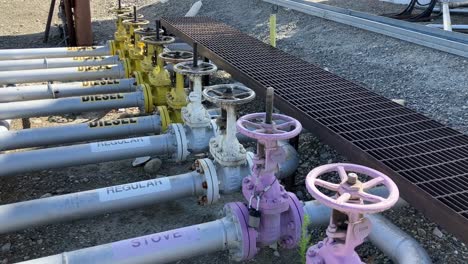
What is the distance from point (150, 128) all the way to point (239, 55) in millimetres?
1425

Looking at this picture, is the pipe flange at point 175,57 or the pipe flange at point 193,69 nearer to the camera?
the pipe flange at point 193,69

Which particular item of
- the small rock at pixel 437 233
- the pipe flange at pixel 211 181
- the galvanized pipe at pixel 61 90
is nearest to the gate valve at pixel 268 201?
the pipe flange at pixel 211 181

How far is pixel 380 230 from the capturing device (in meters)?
2.67

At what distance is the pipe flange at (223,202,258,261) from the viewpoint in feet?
8.20

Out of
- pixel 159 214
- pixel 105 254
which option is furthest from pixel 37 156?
pixel 105 254

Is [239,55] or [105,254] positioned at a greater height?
[239,55]

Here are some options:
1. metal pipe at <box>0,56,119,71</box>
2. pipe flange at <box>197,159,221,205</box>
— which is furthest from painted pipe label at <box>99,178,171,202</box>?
metal pipe at <box>0,56,119,71</box>

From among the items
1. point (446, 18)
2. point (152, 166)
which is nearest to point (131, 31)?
point (152, 166)

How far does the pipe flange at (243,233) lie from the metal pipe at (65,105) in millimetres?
2458

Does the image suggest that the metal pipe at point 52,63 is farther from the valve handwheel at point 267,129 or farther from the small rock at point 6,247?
the valve handwheel at point 267,129

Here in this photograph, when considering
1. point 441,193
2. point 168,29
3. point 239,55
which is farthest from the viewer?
point 168,29

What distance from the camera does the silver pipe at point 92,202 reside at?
2748mm

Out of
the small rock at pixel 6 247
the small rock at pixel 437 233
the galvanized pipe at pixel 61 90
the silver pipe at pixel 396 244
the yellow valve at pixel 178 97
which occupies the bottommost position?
the small rock at pixel 6 247

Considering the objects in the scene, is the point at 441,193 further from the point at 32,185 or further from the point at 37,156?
the point at 32,185
